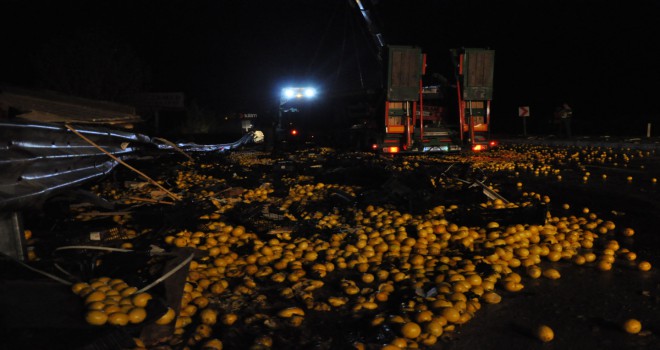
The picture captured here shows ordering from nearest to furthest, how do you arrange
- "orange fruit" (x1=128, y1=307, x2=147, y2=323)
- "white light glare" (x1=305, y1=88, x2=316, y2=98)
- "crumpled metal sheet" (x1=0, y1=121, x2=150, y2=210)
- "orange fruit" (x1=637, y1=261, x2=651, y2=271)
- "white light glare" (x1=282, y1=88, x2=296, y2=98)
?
"orange fruit" (x1=128, y1=307, x2=147, y2=323) < "crumpled metal sheet" (x1=0, y1=121, x2=150, y2=210) < "orange fruit" (x1=637, y1=261, x2=651, y2=271) < "white light glare" (x1=305, y1=88, x2=316, y2=98) < "white light glare" (x1=282, y1=88, x2=296, y2=98)

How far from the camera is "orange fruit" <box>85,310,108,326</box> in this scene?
8.54ft

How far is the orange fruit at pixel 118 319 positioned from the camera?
8.67 ft

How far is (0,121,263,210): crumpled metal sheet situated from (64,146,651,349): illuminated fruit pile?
53.5 inches

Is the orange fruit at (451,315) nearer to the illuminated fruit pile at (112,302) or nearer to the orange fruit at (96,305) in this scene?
the illuminated fruit pile at (112,302)

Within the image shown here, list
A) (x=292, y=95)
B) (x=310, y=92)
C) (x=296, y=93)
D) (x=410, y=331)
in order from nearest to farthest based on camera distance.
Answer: (x=410, y=331) → (x=310, y=92) → (x=296, y=93) → (x=292, y=95)

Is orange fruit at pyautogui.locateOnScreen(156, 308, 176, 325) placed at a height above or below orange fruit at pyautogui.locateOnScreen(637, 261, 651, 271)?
above

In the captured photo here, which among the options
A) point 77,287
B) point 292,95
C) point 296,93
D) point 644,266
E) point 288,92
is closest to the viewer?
point 77,287

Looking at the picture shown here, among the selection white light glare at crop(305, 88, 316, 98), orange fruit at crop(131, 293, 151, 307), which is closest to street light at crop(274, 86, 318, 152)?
white light glare at crop(305, 88, 316, 98)

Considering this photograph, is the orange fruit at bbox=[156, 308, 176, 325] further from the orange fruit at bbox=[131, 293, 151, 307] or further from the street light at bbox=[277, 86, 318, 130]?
the street light at bbox=[277, 86, 318, 130]

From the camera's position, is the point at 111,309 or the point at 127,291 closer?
the point at 111,309

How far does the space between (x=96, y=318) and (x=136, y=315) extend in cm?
22

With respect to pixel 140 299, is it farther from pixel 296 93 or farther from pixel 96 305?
pixel 296 93

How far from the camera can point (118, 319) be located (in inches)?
104

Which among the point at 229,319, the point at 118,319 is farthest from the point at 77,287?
the point at 229,319
